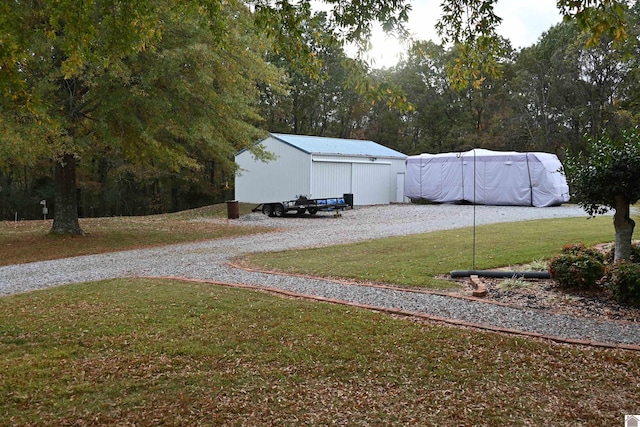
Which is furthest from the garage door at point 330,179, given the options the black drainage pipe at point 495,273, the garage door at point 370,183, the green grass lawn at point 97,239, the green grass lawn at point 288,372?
the green grass lawn at point 288,372

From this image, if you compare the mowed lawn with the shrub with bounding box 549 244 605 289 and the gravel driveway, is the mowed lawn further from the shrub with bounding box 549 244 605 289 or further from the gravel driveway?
the shrub with bounding box 549 244 605 289

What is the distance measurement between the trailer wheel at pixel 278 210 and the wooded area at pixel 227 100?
3.25m

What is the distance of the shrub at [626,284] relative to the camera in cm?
643

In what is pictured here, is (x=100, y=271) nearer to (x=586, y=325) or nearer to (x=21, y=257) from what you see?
(x=21, y=257)

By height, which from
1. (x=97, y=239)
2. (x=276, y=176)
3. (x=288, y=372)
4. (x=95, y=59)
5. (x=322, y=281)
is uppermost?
(x=95, y=59)

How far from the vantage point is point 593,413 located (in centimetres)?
355

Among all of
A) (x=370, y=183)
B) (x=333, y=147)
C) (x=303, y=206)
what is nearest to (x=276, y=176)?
(x=333, y=147)

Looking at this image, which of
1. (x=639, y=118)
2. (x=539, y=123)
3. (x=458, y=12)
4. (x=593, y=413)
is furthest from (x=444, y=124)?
(x=593, y=413)

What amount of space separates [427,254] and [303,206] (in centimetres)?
1191

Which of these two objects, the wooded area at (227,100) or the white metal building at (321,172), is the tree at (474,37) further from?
the white metal building at (321,172)

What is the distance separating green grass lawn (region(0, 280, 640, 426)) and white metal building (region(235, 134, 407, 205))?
19321 mm

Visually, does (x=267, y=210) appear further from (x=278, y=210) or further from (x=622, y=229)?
(x=622, y=229)

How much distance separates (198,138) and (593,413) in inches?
449

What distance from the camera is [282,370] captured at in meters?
4.19
